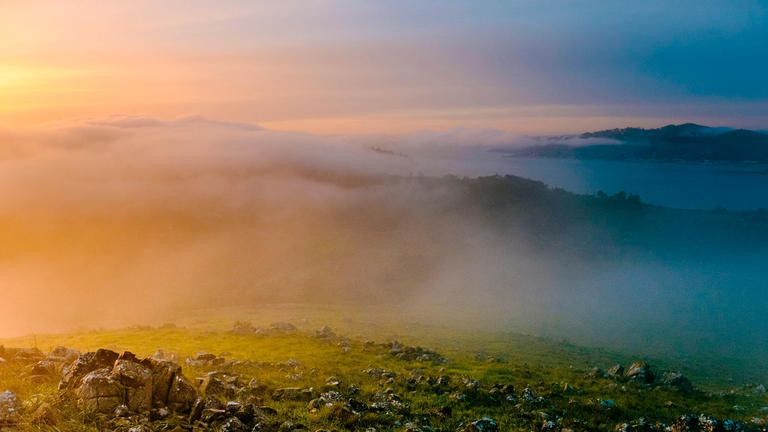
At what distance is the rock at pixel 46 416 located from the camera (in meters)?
15.6

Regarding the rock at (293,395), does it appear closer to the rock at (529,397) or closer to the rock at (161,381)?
the rock at (161,381)

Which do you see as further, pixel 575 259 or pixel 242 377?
pixel 575 259

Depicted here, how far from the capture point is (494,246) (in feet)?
625

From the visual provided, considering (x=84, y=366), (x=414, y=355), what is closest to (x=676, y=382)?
(x=414, y=355)

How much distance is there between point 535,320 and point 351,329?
148 feet

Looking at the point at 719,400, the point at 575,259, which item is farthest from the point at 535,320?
the point at 575,259

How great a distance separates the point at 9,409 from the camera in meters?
16.0

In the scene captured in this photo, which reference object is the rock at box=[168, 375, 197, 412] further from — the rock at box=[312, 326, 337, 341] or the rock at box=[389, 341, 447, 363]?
the rock at box=[312, 326, 337, 341]

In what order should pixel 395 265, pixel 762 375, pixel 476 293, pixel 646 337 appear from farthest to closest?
pixel 395 265
pixel 476 293
pixel 646 337
pixel 762 375

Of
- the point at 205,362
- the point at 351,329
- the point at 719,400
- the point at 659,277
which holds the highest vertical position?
the point at 205,362

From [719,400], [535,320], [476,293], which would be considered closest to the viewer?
[719,400]

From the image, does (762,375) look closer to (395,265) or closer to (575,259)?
(395,265)

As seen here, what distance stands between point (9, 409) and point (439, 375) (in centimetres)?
2344

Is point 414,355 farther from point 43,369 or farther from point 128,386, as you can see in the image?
point 128,386
